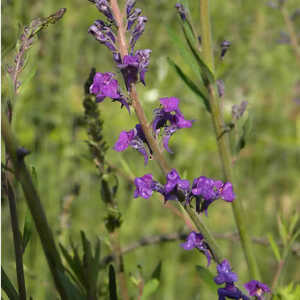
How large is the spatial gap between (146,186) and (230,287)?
229mm

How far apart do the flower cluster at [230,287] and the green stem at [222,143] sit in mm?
295

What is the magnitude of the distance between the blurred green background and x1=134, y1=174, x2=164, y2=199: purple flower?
986 mm

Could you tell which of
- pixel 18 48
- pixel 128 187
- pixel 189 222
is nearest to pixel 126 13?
pixel 18 48

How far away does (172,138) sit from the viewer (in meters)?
3.33

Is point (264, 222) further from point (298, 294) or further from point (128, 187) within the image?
point (298, 294)

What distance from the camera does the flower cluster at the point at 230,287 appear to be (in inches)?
34.5

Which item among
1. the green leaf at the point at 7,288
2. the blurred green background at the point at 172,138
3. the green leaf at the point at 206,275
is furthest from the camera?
the blurred green background at the point at 172,138

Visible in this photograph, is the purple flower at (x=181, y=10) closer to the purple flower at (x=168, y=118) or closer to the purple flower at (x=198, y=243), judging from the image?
the purple flower at (x=168, y=118)

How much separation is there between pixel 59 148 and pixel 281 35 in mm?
1504

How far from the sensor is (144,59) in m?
0.90

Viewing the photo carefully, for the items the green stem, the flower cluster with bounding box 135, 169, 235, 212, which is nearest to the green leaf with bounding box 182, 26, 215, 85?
the green stem

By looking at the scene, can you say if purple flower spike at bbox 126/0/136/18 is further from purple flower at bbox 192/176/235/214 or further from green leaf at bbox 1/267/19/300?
green leaf at bbox 1/267/19/300

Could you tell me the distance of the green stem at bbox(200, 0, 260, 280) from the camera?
1.24m

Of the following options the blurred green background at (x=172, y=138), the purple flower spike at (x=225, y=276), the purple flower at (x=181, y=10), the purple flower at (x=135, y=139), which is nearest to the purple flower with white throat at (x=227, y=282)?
the purple flower spike at (x=225, y=276)
